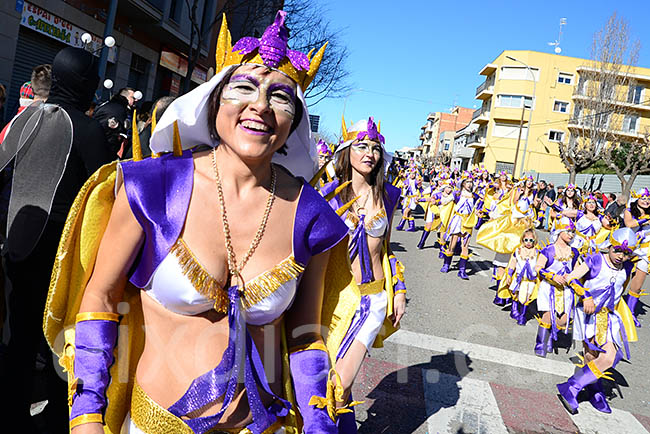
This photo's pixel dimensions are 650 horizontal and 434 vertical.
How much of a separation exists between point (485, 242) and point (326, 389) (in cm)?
877

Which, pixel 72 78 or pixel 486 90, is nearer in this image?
pixel 72 78

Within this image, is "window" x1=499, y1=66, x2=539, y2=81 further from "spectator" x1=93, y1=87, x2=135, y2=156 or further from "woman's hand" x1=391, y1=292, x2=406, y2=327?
"woman's hand" x1=391, y1=292, x2=406, y2=327

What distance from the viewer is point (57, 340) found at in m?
1.61

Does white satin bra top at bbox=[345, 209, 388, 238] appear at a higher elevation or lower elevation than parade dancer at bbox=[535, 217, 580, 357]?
higher

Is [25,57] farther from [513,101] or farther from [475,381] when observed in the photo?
[513,101]

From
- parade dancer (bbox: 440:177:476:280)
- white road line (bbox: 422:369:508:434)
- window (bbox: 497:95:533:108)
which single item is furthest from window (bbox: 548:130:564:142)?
white road line (bbox: 422:369:508:434)

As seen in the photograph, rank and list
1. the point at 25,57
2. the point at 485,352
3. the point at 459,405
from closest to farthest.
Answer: the point at 459,405 < the point at 485,352 < the point at 25,57

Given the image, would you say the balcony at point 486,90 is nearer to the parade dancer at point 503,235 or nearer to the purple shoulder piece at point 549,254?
the parade dancer at point 503,235

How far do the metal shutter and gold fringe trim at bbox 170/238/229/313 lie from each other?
38.6ft

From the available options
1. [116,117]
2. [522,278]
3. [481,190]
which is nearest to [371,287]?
[116,117]

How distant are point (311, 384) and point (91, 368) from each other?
2.27 ft

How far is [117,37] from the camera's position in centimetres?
1526

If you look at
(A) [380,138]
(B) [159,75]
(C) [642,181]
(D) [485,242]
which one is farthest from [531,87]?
(A) [380,138]

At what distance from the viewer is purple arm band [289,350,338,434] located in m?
1.71
